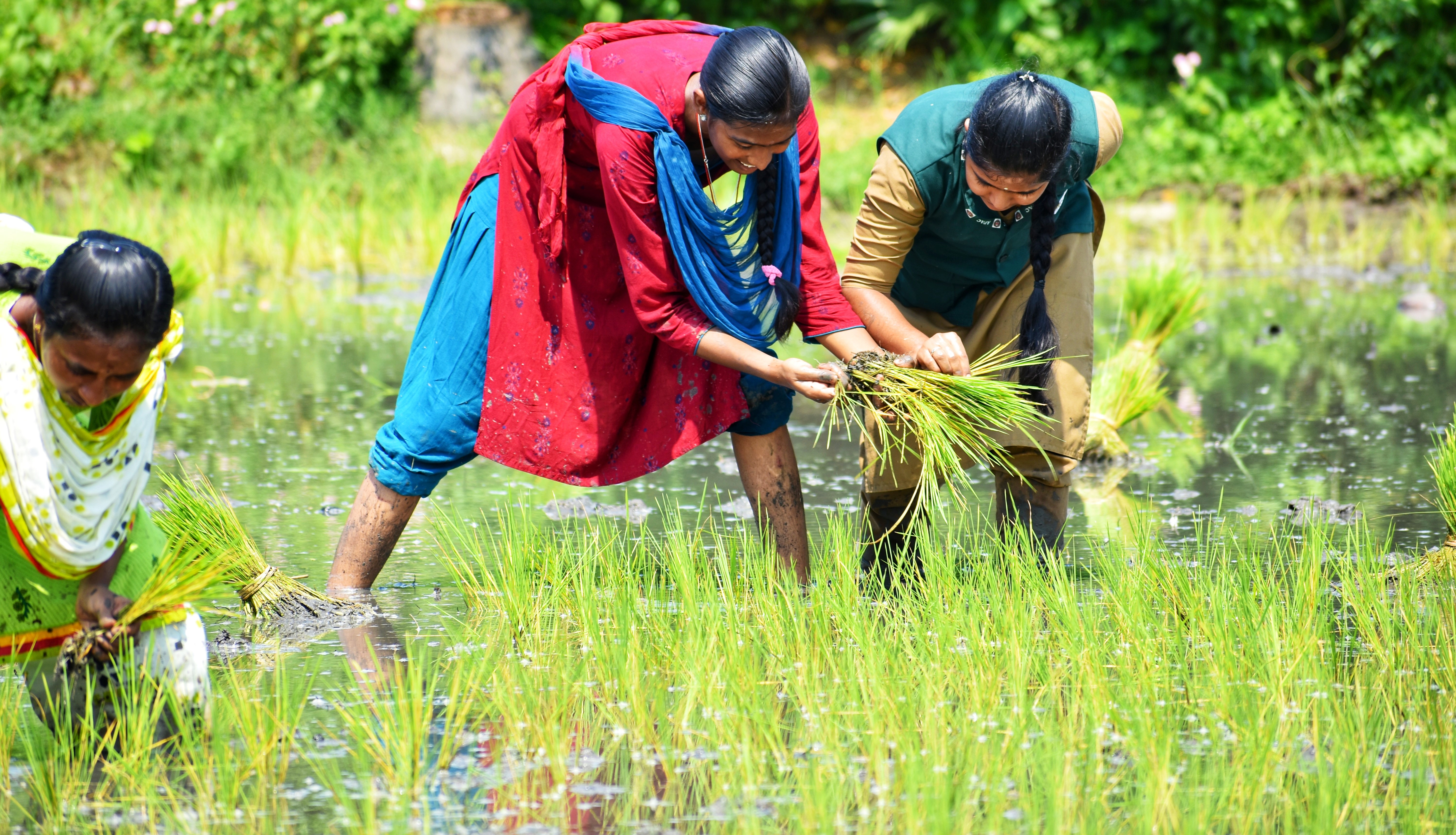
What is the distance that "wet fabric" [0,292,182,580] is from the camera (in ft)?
7.25

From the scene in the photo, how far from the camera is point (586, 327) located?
3.28 m

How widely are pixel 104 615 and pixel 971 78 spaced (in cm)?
1100

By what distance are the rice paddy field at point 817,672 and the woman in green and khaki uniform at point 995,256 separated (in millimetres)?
222

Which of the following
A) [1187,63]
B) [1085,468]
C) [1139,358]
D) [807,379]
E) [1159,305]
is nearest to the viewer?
[807,379]

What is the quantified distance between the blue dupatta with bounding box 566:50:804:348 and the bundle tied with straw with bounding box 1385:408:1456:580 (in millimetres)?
1588

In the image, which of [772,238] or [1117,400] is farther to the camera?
[1117,400]

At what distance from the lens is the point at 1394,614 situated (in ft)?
9.69

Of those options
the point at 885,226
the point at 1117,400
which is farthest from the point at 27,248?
the point at 1117,400

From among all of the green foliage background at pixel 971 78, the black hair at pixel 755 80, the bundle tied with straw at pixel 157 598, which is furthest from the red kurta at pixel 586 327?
the green foliage background at pixel 971 78

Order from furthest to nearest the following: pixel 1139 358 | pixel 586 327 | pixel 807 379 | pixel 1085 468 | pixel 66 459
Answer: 1. pixel 1139 358
2. pixel 1085 468
3. pixel 586 327
4. pixel 807 379
5. pixel 66 459

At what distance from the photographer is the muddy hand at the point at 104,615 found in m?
2.35

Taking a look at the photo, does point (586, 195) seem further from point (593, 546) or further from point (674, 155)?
point (593, 546)

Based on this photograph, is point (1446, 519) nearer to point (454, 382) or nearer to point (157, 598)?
point (454, 382)

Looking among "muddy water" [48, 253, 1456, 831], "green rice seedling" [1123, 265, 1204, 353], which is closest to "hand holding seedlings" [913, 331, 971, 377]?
"muddy water" [48, 253, 1456, 831]
